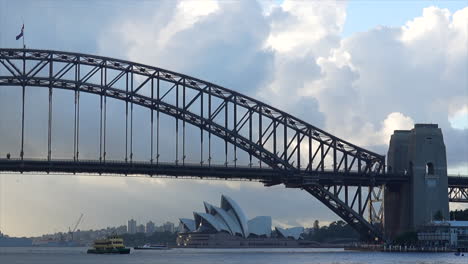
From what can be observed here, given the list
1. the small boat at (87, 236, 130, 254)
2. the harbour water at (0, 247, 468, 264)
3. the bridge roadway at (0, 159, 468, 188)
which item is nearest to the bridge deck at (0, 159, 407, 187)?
the bridge roadway at (0, 159, 468, 188)

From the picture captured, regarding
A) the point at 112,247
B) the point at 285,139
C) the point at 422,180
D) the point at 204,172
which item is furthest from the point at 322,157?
the point at 112,247

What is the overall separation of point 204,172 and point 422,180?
31.0 m

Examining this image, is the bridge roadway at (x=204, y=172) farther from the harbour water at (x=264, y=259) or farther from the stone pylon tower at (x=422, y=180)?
the harbour water at (x=264, y=259)

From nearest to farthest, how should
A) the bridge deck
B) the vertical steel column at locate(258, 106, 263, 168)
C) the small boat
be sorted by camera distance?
the bridge deck → the vertical steel column at locate(258, 106, 263, 168) → the small boat

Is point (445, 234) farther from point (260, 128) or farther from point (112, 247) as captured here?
point (112, 247)

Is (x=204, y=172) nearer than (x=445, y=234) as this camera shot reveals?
Yes

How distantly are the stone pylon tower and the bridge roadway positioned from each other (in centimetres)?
220

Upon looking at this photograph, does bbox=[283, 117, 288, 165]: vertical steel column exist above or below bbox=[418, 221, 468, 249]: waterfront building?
above

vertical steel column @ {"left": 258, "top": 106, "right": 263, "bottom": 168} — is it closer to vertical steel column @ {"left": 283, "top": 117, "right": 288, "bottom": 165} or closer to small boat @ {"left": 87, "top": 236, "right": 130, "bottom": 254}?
vertical steel column @ {"left": 283, "top": 117, "right": 288, "bottom": 165}

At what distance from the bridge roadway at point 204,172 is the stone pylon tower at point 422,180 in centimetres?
220

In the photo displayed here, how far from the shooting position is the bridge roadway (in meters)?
114

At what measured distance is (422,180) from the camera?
430 feet

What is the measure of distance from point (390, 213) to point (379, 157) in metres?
8.30

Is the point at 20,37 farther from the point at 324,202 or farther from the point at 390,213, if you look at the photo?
the point at 390,213
